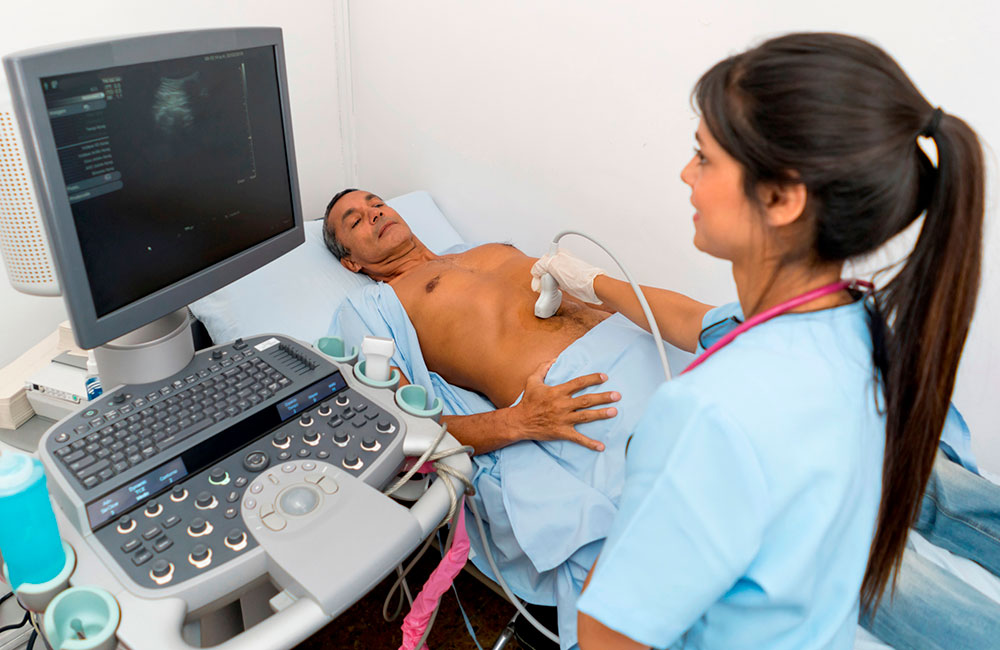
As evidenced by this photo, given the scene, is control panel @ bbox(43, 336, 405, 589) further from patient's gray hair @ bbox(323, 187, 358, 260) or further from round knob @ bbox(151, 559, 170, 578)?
patient's gray hair @ bbox(323, 187, 358, 260)

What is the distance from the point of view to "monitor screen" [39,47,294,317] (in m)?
0.78

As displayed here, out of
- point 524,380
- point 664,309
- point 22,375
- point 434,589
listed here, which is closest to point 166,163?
point 22,375

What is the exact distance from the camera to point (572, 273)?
1456 millimetres

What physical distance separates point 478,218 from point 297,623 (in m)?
1.42

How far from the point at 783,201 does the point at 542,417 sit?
707 mm

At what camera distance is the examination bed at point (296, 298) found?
150 centimetres

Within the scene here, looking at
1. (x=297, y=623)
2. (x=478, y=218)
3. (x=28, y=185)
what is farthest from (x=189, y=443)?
(x=478, y=218)

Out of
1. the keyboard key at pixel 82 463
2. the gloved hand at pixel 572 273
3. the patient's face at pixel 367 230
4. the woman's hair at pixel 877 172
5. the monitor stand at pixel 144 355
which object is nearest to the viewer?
the woman's hair at pixel 877 172

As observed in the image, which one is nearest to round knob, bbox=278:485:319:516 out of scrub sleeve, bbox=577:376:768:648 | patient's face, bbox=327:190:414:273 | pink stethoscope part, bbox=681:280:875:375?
scrub sleeve, bbox=577:376:768:648

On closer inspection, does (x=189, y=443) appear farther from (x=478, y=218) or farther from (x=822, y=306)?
(x=478, y=218)

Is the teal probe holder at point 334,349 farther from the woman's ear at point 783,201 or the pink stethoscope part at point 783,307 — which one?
the woman's ear at point 783,201

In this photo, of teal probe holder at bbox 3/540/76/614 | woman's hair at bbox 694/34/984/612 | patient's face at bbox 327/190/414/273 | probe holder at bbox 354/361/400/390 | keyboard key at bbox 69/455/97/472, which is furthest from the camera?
patient's face at bbox 327/190/414/273

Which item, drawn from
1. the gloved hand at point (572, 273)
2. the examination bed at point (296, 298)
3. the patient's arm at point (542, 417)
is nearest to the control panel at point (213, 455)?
the patient's arm at point (542, 417)

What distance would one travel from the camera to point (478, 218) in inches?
78.8
